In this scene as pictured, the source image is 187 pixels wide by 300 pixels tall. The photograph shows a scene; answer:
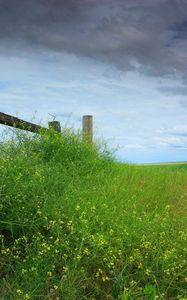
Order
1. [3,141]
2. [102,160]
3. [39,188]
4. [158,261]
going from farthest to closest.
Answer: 1. [102,160]
2. [3,141]
3. [39,188]
4. [158,261]

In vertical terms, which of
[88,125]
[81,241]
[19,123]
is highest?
[88,125]

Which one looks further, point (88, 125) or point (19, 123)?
point (88, 125)

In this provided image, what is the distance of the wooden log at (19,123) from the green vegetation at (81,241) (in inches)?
80.8

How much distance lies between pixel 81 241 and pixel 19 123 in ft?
19.2

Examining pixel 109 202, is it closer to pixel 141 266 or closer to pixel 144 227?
pixel 144 227

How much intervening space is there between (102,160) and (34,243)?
18.9 ft

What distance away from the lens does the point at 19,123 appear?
11648 mm

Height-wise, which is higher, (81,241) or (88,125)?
(88,125)

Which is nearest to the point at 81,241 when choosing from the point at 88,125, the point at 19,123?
the point at 19,123

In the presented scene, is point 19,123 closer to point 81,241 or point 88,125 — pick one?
point 88,125

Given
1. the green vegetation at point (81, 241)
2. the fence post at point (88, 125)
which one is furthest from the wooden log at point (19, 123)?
the fence post at point (88, 125)

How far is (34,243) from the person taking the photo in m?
6.26

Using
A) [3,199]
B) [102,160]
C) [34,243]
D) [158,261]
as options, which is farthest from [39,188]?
[102,160]

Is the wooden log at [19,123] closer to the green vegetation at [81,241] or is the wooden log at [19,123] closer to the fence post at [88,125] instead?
the green vegetation at [81,241]
